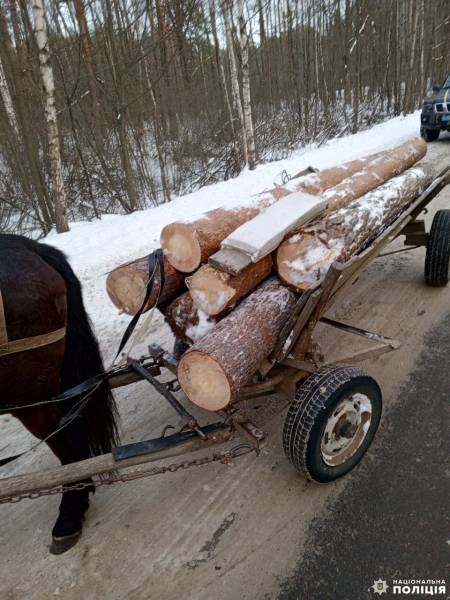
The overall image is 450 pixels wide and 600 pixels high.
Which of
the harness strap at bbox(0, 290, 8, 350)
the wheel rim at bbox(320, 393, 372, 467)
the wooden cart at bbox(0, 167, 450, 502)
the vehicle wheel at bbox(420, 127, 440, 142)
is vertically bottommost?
the wheel rim at bbox(320, 393, 372, 467)

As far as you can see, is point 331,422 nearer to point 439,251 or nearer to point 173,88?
point 439,251

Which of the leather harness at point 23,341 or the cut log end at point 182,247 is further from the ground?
the cut log end at point 182,247

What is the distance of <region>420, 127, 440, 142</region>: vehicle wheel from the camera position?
36.0 ft

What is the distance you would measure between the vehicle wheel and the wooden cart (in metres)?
10.3

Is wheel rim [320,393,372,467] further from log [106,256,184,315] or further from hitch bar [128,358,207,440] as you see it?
log [106,256,184,315]

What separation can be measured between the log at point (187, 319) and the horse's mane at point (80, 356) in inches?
20.0

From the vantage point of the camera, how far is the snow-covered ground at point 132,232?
14.8ft

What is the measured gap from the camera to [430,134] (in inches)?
438

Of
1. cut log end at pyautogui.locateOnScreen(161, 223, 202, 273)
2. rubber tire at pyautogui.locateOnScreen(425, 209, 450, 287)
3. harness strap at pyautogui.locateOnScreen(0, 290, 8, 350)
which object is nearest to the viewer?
harness strap at pyautogui.locateOnScreen(0, 290, 8, 350)

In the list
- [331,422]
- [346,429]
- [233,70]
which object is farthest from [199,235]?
[233,70]

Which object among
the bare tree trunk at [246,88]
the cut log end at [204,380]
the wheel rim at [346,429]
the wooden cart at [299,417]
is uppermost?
the bare tree trunk at [246,88]

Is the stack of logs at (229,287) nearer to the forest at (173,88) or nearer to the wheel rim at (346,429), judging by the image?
the wheel rim at (346,429)

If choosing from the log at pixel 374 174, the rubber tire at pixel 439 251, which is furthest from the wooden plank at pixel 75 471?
the rubber tire at pixel 439 251

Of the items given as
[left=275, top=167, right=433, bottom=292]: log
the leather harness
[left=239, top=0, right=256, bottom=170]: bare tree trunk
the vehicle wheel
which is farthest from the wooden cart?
the vehicle wheel
